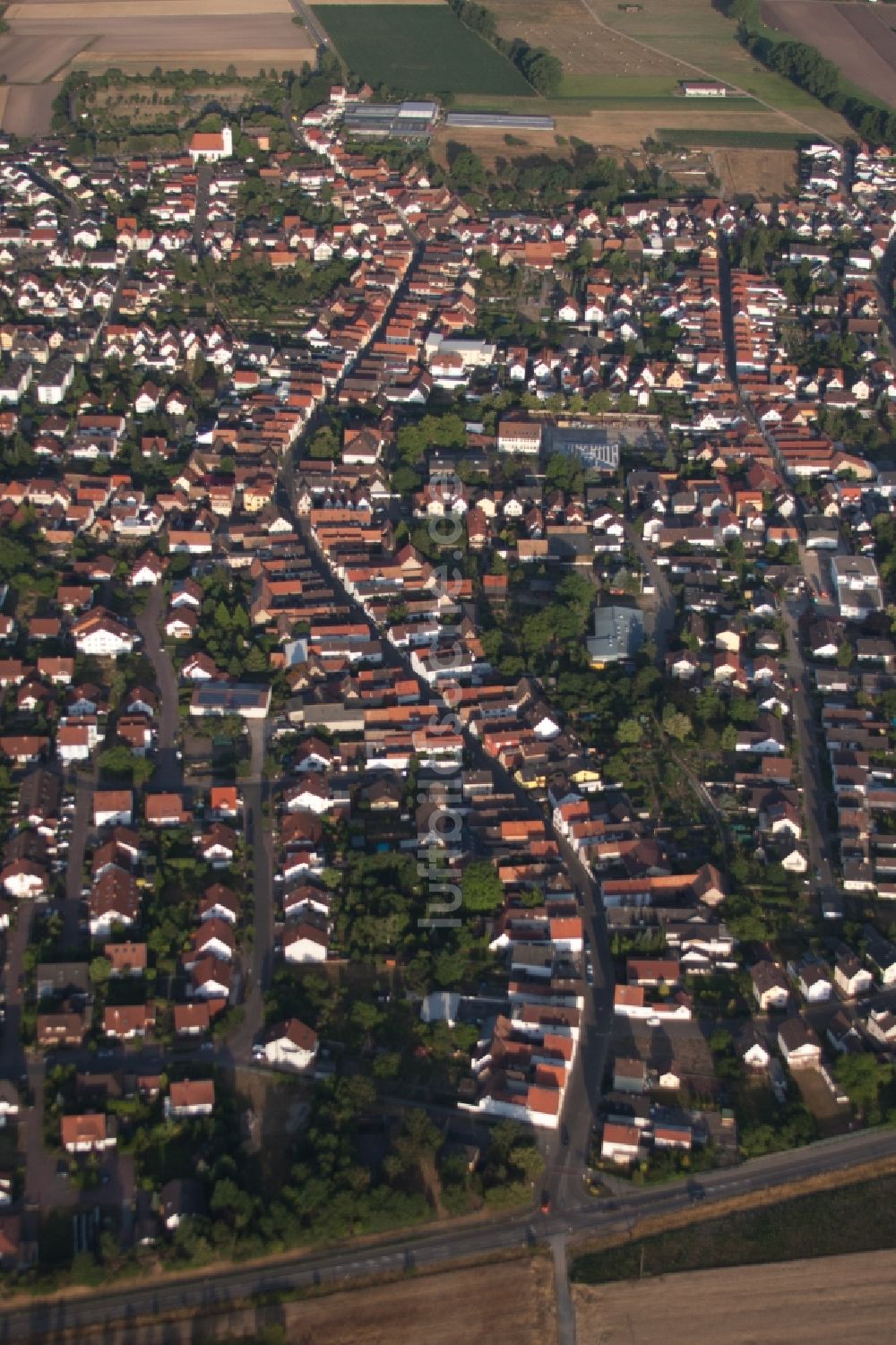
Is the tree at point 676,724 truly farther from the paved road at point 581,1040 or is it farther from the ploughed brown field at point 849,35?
the ploughed brown field at point 849,35

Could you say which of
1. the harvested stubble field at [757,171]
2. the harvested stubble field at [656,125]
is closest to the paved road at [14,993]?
the harvested stubble field at [757,171]

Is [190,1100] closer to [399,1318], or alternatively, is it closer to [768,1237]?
[399,1318]

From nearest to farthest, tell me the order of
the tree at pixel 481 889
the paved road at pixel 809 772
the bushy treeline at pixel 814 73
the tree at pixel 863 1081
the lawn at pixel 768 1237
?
the lawn at pixel 768 1237 → the tree at pixel 863 1081 → the tree at pixel 481 889 → the paved road at pixel 809 772 → the bushy treeline at pixel 814 73

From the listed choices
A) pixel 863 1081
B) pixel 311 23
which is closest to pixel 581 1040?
pixel 863 1081

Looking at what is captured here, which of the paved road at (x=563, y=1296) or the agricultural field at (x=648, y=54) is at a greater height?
the agricultural field at (x=648, y=54)

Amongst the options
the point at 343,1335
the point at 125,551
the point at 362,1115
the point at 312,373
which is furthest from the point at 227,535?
the point at 343,1335

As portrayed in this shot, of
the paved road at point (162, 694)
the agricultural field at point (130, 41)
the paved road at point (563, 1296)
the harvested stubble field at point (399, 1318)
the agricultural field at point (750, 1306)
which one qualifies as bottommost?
the harvested stubble field at point (399, 1318)

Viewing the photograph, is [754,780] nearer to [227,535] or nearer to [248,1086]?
[248,1086]

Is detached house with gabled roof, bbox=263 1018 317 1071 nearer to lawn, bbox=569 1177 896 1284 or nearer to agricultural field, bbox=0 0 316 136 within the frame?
lawn, bbox=569 1177 896 1284
